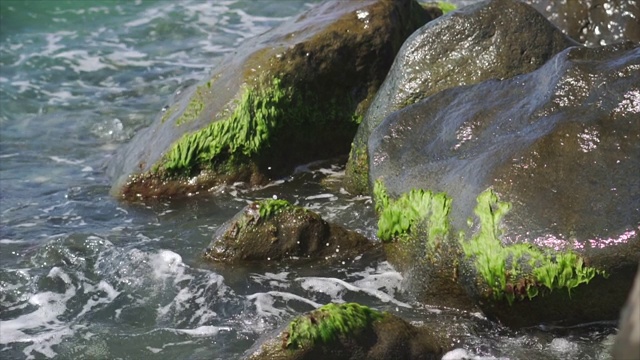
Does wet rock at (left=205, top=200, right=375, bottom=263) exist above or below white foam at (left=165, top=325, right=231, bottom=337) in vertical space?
above

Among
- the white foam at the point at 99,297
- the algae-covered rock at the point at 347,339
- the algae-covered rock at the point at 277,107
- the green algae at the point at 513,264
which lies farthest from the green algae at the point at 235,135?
the algae-covered rock at the point at 347,339

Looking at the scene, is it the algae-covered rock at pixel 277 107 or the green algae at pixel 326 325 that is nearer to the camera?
the green algae at pixel 326 325

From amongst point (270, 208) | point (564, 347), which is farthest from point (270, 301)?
point (564, 347)

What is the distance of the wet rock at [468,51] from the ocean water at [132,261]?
2.79ft

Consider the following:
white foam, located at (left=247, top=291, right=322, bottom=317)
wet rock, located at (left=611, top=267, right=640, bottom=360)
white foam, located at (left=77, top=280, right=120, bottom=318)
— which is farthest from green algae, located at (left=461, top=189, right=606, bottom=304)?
wet rock, located at (left=611, top=267, right=640, bottom=360)

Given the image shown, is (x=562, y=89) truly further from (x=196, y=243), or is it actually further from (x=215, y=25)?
(x=215, y=25)

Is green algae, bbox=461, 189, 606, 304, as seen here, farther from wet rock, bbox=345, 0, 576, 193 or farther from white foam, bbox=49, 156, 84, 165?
white foam, bbox=49, 156, 84, 165

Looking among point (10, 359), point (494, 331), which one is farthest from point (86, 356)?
point (494, 331)

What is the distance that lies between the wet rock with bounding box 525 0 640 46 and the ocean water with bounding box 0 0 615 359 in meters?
2.85

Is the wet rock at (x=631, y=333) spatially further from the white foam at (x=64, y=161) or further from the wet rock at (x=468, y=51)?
the white foam at (x=64, y=161)

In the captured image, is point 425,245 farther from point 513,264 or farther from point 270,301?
point 270,301

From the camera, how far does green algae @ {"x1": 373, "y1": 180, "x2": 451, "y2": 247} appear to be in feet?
18.1

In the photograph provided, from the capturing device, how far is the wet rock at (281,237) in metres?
6.36

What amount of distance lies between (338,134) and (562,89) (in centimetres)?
290
